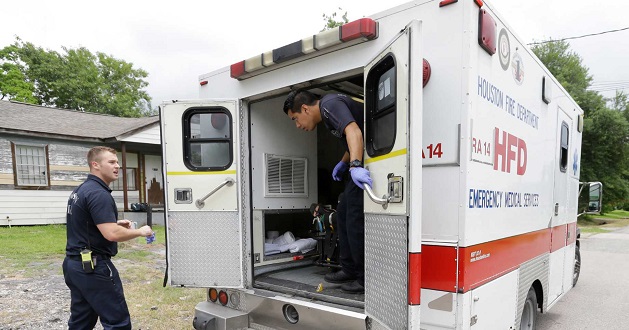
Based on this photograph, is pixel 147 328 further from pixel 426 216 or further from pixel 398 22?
pixel 398 22

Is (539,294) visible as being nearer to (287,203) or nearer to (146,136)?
(287,203)

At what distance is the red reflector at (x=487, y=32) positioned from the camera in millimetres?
2146

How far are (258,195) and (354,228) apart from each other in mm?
1245

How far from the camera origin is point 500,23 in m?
2.49

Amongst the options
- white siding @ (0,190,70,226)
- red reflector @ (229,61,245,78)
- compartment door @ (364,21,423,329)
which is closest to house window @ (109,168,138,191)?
white siding @ (0,190,70,226)

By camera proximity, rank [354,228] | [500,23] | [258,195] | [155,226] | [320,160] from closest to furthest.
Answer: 1. [500,23]
2. [354,228]
3. [258,195]
4. [320,160]
5. [155,226]

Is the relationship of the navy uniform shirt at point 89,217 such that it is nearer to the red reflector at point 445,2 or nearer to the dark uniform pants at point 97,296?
the dark uniform pants at point 97,296

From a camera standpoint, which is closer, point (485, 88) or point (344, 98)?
point (485, 88)

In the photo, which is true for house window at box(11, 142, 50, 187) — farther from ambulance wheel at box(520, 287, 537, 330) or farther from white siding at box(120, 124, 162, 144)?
ambulance wheel at box(520, 287, 537, 330)

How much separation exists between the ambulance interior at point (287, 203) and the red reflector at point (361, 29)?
0.70 m

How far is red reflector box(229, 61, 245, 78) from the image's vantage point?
10.4 feet

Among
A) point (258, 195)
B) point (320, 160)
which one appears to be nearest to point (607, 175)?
point (320, 160)

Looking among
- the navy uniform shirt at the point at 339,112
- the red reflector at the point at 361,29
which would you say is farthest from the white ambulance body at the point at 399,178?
the navy uniform shirt at the point at 339,112

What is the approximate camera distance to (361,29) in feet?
7.85
